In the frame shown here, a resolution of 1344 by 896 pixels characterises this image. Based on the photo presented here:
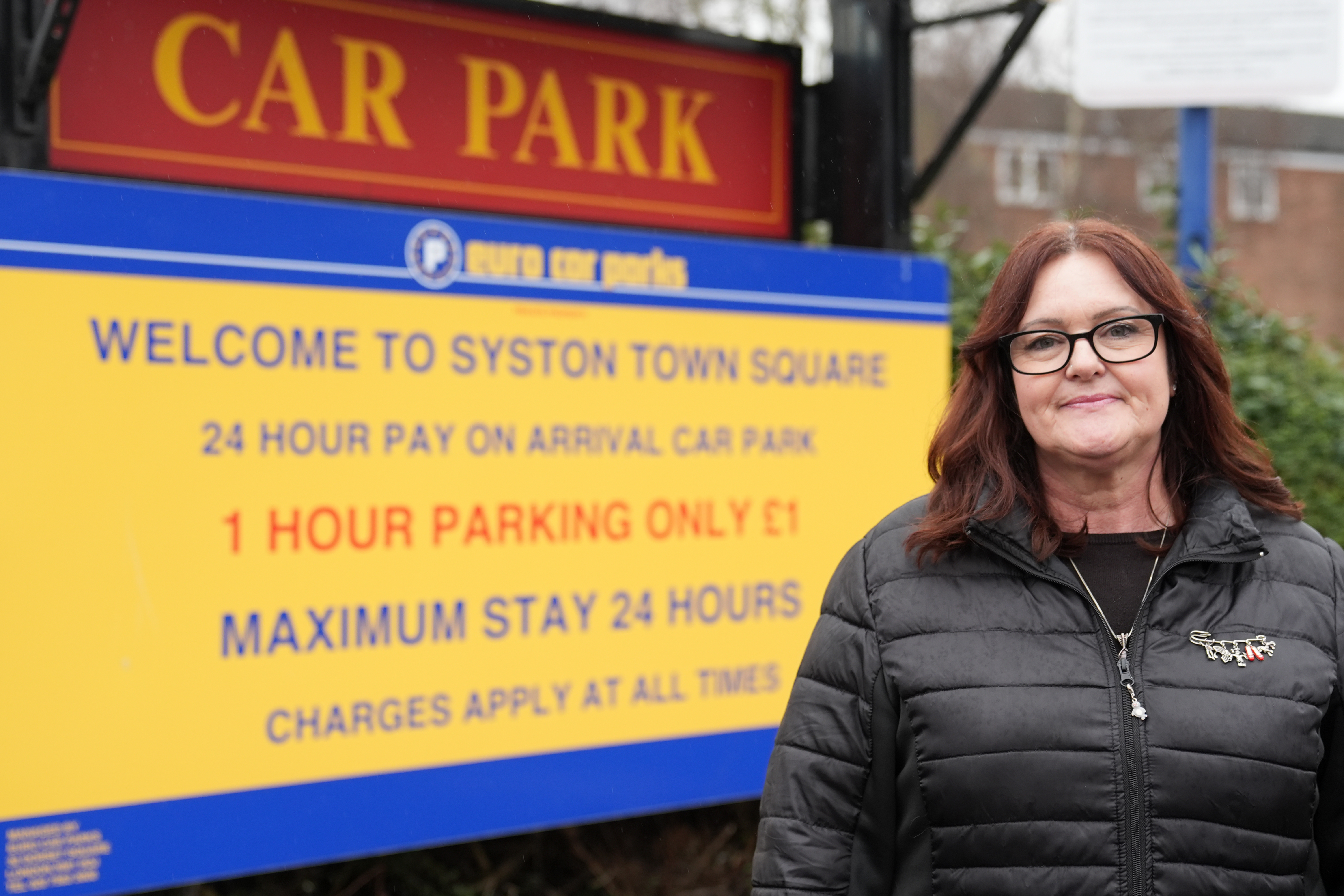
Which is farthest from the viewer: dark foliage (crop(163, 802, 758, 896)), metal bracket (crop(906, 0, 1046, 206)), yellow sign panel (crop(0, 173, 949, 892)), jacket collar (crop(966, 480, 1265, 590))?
metal bracket (crop(906, 0, 1046, 206))

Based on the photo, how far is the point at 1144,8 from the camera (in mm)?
5453

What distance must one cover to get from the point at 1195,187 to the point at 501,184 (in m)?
3.36

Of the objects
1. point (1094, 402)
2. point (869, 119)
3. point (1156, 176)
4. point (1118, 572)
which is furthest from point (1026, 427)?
point (1156, 176)

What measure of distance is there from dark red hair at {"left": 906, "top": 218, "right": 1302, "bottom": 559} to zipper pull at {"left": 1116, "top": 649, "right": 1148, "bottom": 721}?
18 cm

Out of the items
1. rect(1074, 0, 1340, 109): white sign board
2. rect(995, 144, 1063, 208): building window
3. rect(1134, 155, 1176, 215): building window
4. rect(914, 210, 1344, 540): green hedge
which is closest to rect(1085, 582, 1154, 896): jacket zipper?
rect(914, 210, 1344, 540): green hedge

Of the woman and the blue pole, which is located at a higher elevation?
the blue pole

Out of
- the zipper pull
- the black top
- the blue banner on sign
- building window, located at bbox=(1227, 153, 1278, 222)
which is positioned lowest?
the zipper pull

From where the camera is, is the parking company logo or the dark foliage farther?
the dark foliage

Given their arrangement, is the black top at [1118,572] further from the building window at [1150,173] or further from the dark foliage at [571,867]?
the building window at [1150,173]

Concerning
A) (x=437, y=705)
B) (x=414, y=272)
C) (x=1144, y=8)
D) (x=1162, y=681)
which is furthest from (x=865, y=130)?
(x=1162, y=681)

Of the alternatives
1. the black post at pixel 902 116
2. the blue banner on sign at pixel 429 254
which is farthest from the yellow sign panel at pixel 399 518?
the black post at pixel 902 116

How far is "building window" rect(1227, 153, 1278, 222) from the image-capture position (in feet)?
104

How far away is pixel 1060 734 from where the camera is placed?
6.17ft

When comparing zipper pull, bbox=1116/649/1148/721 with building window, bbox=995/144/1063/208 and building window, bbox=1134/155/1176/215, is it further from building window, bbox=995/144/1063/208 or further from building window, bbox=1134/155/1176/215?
building window, bbox=995/144/1063/208
